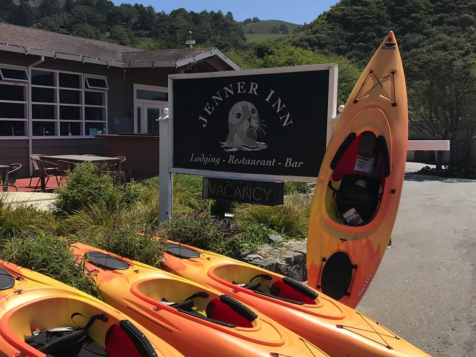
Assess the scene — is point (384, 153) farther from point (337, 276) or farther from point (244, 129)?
point (244, 129)

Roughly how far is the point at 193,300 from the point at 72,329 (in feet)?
3.49

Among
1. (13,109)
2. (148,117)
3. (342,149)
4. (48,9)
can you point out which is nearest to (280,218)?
(342,149)

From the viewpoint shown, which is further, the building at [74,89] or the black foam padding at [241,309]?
the building at [74,89]

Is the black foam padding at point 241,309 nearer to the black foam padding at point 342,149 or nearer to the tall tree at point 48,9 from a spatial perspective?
the black foam padding at point 342,149

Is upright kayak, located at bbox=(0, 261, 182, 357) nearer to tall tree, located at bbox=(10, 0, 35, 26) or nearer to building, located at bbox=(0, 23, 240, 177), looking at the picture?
building, located at bbox=(0, 23, 240, 177)

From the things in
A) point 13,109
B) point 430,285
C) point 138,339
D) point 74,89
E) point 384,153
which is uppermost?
point 74,89

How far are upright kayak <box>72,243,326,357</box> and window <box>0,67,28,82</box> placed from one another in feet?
28.8

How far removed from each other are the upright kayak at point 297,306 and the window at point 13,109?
884cm

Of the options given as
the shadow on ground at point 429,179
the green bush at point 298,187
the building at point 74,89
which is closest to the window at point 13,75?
the building at point 74,89

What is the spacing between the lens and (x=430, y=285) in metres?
6.39

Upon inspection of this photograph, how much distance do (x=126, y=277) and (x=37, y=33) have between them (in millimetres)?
12368

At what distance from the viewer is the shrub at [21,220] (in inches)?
214

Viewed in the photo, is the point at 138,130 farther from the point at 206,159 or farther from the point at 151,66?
the point at 206,159

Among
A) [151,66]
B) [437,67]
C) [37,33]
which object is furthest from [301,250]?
[437,67]
